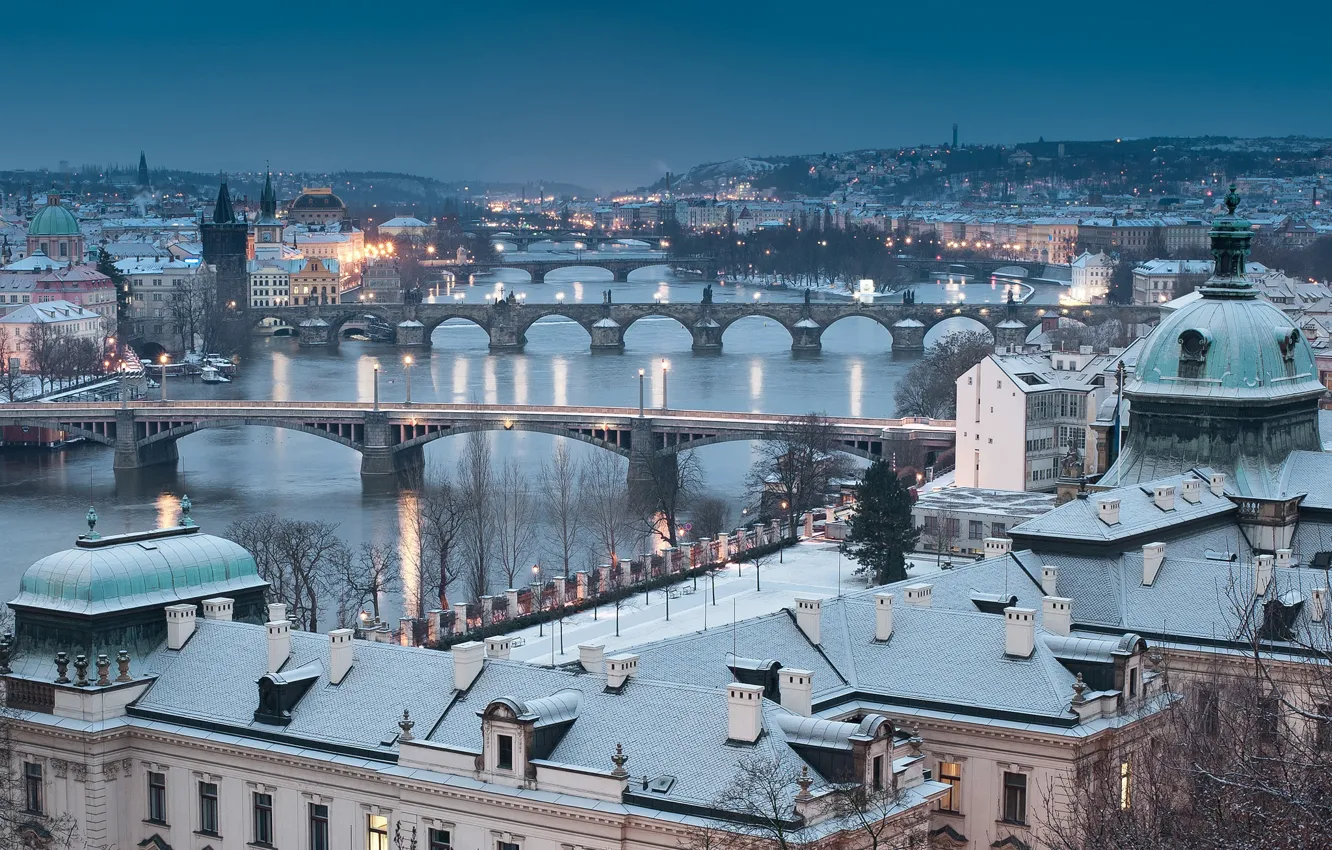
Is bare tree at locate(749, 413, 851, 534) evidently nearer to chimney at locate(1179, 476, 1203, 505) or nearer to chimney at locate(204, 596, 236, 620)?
chimney at locate(1179, 476, 1203, 505)

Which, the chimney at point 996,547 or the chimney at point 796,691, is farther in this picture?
the chimney at point 996,547

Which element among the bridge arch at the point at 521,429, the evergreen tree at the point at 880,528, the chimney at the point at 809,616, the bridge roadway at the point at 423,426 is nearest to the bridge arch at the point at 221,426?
the bridge roadway at the point at 423,426

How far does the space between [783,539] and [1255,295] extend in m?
12.3

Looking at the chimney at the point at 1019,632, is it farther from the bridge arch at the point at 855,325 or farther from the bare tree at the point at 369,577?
the bridge arch at the point at 855,325

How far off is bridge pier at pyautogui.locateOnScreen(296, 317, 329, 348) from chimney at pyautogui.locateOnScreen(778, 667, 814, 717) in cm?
9112

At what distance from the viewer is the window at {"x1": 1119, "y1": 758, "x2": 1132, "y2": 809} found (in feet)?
75.3

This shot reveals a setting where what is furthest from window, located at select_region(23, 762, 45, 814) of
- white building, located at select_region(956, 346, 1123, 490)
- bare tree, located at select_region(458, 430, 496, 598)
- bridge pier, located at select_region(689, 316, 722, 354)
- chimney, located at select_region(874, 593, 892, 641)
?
bridge pier, located at select_region(689, 316, 722, 354)

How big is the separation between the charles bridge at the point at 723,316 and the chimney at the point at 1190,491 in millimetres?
69885

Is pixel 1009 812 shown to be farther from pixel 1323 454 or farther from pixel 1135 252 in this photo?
pixel 1135 252

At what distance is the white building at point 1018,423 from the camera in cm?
5184

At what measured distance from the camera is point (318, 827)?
23672 mm

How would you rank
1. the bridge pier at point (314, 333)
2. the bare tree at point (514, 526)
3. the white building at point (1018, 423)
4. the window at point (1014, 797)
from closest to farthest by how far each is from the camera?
1. the window at point (1014, 797)
2. the bare tree at point (514, 526)
3. the white building at point (1018, 423)
4. the bridge pier at point (314, 333)

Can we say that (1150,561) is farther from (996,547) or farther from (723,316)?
(723,316)

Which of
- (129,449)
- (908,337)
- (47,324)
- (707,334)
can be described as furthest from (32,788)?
(707,334)
